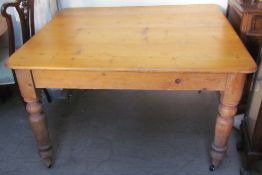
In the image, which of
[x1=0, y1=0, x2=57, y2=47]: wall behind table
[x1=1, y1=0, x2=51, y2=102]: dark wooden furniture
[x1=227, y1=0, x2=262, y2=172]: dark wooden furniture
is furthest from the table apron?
[x1=0, y1=0, x2=57, y2=47]: wall behind table

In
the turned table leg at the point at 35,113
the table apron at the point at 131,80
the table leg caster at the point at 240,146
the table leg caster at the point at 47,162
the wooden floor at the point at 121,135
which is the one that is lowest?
the wooden floor at the point at 121,135

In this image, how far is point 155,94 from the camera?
7.30 feet

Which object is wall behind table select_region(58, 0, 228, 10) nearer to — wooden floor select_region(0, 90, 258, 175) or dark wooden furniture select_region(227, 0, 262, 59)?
dark wooden furniture select_region(227, 0, 262, 59)

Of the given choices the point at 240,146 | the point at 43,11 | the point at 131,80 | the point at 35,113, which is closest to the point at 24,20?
the point at 43,11

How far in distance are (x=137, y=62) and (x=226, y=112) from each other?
18.9 inches

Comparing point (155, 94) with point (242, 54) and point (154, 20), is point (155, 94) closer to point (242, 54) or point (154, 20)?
point (154, 20)

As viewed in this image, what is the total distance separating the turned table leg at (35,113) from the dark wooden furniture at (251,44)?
111 centimetres

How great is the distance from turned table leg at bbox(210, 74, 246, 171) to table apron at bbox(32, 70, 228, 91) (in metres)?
0.04

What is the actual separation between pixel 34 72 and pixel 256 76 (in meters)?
1.23

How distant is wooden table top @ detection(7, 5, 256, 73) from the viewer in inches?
44.2

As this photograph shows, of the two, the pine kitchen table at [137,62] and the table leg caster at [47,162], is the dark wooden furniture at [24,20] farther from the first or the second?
the table leg caster at [47,162]

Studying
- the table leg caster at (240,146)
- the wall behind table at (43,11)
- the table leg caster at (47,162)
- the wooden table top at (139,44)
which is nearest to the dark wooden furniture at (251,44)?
the table leg caster at (240,146)

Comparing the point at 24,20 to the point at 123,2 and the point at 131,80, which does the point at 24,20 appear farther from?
the point at 131,80

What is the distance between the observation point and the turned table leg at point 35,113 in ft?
3.98
